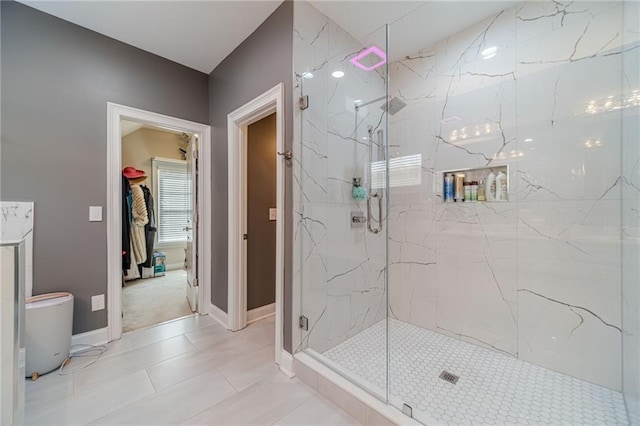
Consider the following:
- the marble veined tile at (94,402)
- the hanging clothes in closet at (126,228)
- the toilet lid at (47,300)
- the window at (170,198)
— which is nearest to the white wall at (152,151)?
the window at (170,198)

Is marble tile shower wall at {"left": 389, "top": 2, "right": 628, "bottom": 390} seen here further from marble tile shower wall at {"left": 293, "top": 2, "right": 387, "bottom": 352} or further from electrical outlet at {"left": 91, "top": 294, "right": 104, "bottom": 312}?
electrical outlet at {"left": 91, "top": 294, "right": 104, "bottom": 312}

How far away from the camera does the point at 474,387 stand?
1576 millimetres

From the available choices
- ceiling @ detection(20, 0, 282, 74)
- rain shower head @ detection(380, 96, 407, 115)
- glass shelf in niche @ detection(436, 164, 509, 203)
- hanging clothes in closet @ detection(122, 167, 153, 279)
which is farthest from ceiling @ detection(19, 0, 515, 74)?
hanging clothes in closet @ detection(122, 167, 153, 279)

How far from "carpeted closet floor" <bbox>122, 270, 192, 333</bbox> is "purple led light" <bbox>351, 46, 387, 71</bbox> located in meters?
3.10

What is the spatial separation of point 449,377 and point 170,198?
4939 millimetres

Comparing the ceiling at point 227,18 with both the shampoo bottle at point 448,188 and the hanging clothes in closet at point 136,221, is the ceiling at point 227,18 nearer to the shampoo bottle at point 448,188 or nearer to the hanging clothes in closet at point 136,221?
the shampoo bottle at point 448,188

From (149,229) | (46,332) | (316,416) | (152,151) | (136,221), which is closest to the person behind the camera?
(316,416)

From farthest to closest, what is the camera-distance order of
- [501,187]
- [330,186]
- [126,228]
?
[126,228] < [330,186] < [501,187]

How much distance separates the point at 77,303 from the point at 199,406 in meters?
1.45

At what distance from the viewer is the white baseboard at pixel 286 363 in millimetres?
1750

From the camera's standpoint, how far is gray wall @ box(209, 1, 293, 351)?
185 cm

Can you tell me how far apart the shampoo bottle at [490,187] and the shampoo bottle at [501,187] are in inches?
0.9

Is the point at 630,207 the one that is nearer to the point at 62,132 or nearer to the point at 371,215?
the point at 371,215

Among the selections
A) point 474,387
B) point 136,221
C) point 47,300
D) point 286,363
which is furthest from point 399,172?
point 136,221
